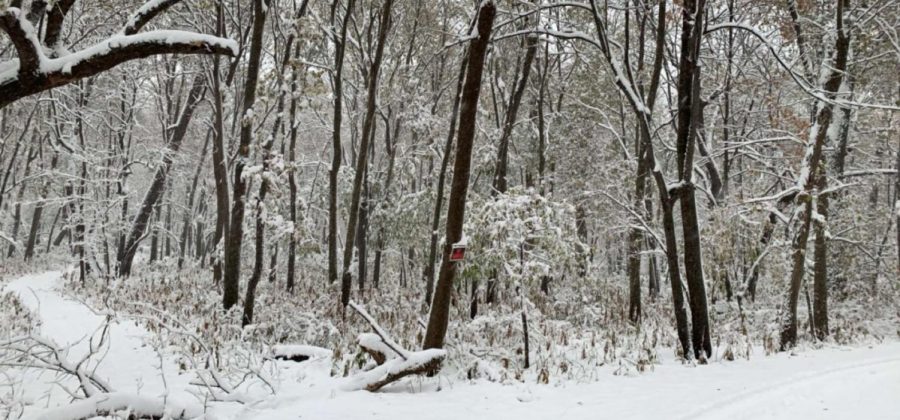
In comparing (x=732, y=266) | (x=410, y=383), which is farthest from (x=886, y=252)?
(x=410, y=383)

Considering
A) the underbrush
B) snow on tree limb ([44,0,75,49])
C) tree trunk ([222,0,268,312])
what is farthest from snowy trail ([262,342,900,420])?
tree trunk ([222,0,268,312])

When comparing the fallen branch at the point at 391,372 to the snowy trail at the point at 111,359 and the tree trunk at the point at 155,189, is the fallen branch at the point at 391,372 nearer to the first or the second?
the snowy trail at the point at 111,359

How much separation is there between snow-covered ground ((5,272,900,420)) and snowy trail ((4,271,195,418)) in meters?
0.03

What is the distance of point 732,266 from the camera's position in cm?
1162

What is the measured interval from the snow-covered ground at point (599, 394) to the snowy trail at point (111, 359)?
3 cm

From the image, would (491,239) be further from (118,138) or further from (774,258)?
(118,138)

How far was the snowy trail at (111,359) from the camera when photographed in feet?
17.8

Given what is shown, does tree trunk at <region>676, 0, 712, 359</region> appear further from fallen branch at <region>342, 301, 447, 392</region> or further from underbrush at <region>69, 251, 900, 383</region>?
fallen branch at <region>342, 301, 447, 392</region>

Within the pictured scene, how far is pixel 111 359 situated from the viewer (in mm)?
7129

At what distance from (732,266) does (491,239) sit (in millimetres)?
7653

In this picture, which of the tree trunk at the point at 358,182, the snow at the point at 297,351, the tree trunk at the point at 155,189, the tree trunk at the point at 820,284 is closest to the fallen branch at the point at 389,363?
the snow at the point at 297,351

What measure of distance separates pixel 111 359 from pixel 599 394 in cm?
Answer: 641

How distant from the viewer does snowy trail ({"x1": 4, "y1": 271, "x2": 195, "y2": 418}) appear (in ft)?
17.8

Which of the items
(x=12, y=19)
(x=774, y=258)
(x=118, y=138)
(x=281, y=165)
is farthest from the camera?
(x=118, y=138)
